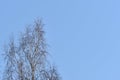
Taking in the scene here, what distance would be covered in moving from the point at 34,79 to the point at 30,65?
1.36m

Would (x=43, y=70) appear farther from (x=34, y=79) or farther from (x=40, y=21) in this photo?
(x=40, y=21)

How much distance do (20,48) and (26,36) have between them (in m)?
1.35

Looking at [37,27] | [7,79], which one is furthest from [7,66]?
[37,27]

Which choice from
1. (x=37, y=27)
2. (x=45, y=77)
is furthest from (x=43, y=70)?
(x=37, y=27)

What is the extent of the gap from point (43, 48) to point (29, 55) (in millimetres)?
1604

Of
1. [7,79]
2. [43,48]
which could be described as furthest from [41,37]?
[7,79]

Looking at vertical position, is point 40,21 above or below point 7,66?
above

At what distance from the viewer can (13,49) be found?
56.8 meters

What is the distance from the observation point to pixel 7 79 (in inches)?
2217

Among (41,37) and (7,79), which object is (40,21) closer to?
(41,37)

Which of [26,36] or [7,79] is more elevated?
[26,36]

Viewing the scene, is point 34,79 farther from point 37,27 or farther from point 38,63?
point 37,27

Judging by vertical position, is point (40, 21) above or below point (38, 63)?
above

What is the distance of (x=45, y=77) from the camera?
5609 cm
